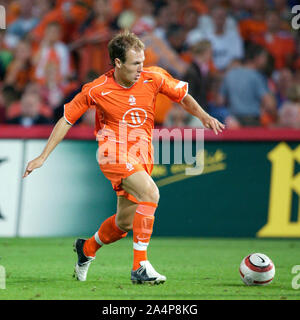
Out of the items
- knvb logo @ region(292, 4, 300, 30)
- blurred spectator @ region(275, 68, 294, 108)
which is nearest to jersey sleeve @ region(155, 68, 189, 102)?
blurred spectator @ region(275, 68, 294, 108)

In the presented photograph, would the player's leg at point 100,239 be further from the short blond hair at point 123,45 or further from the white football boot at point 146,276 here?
the short blond hair at point 123,45

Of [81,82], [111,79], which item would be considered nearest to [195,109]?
[111,79]

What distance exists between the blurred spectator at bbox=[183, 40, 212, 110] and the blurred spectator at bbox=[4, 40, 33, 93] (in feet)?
10.6

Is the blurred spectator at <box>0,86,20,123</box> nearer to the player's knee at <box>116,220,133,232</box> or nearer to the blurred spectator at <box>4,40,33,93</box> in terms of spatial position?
the blurred spectator at <box>4,40,33,93</box>

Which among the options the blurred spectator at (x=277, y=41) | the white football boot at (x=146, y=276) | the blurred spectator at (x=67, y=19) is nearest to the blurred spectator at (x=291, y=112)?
the blurred spectator at (x=277, y=41)

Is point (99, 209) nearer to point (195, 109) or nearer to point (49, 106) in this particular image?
point (49, 106)

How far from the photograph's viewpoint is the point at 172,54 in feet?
43.4

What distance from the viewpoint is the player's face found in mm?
6902

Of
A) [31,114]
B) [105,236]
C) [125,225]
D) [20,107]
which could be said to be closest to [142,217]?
[125,225]

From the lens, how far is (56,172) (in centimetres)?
1134

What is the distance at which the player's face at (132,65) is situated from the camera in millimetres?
6902

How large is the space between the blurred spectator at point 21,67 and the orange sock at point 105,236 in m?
7.26
